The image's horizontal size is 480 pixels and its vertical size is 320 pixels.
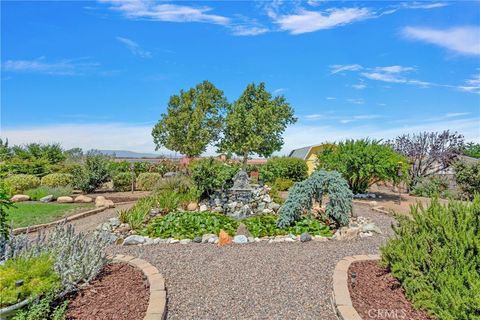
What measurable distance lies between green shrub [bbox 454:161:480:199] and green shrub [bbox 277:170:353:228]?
8351 mm

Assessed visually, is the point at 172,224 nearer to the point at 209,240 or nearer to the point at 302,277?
the point at 209,240

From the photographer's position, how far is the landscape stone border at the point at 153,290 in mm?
2791

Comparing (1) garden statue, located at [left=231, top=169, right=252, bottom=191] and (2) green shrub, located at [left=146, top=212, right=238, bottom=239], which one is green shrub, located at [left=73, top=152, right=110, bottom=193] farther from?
(2) green shrub, located at [left=146, top=212, right=238, bottom=239]

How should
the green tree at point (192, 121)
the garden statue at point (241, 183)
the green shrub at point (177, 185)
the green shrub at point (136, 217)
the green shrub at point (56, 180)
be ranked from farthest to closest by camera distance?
the green tree at point (192, 121) < the green shrub at point (56, 180) < the green shrub at point (177, 185) < the garden statue at point (241, 183) < the green shrub at point (136, 217)

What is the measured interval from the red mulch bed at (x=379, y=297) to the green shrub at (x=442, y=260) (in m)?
0.09

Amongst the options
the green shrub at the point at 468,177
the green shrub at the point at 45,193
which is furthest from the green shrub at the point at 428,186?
the green shrub at the point at 45,193

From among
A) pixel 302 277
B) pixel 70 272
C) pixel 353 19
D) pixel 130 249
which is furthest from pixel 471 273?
pixel 353 19

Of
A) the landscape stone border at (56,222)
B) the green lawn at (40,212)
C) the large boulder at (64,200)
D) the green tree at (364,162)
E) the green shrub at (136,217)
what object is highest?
the green tree at (364,162)

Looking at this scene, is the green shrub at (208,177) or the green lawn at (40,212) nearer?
the green lawn at (40,212)

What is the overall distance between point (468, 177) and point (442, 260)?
1114 centimetres

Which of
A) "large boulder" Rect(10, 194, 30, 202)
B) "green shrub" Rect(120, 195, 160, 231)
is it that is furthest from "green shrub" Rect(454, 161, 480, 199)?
"large boulder" Rect(10, 194, 30, 202)

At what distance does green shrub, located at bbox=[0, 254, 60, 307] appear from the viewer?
243 centimetres

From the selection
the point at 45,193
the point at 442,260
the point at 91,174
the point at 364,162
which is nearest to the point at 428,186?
the point at 364,162

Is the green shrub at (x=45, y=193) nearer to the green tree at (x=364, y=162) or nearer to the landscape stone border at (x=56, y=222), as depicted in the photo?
the landscape stone border at (x=56, y=222)
